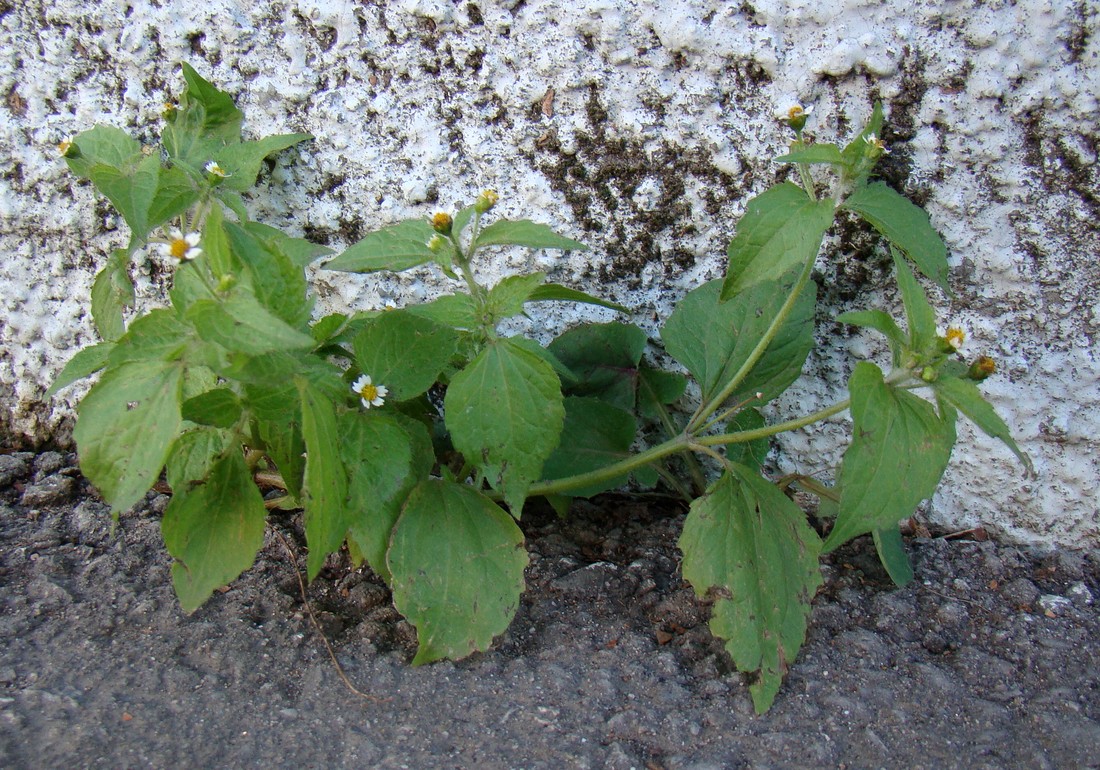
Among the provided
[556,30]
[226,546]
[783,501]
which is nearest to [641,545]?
[783,501]

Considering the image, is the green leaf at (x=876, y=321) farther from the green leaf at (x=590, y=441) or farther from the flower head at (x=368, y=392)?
the flower head at (x=368, y=392)

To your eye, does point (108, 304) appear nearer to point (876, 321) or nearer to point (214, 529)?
point (214, 529)

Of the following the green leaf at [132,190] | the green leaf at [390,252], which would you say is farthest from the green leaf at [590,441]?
the green leaf at [132,190]

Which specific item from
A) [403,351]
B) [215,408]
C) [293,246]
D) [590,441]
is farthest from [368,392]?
[590,441]

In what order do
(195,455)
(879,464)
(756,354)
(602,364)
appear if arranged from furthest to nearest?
(602,364), (756,354), (195,455), (879,464)

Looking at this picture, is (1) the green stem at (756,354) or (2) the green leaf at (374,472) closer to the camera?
(2) the green leaf at (374,472)
